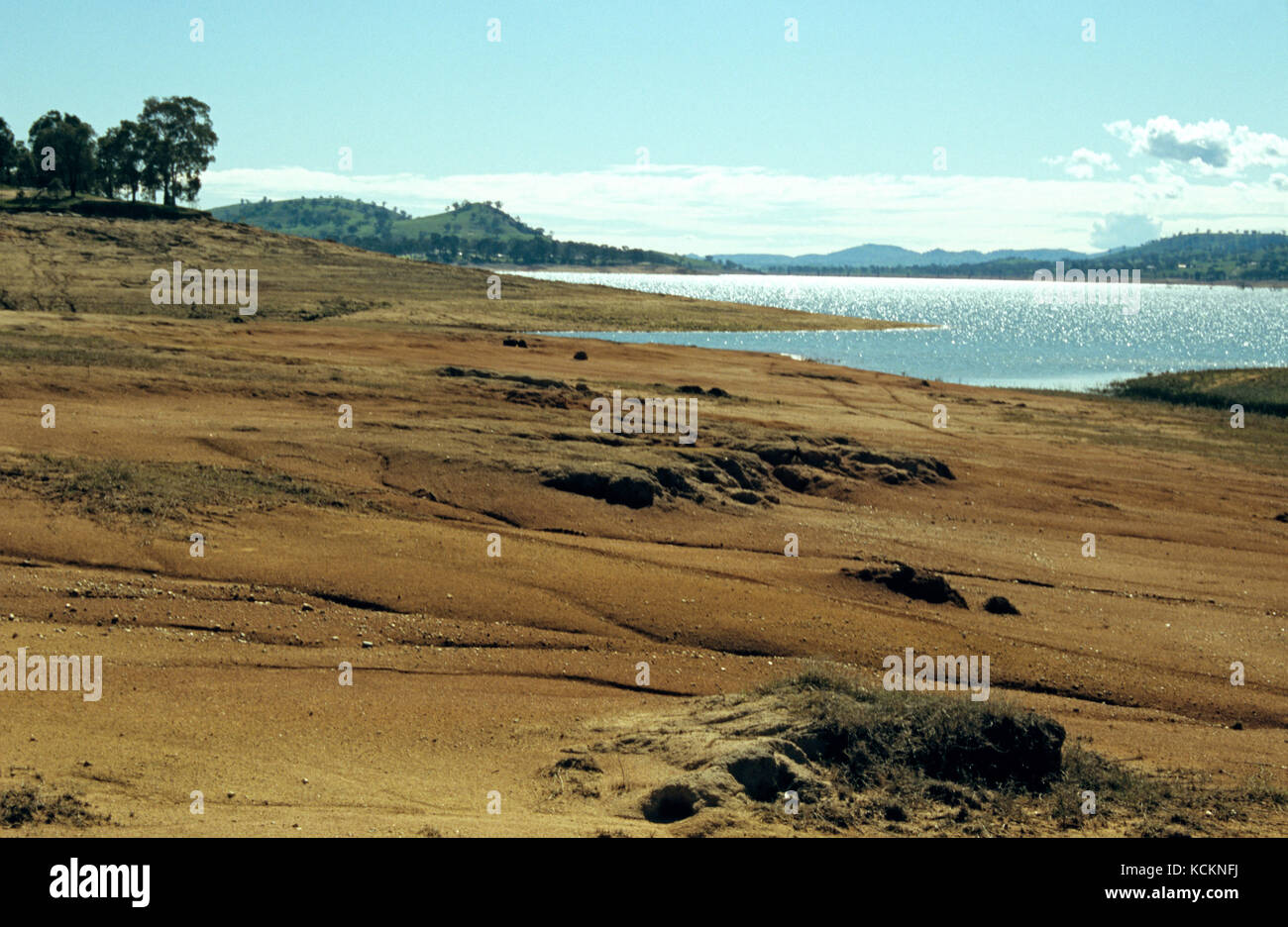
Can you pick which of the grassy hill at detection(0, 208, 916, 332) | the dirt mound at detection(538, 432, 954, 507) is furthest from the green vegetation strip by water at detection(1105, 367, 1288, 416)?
the grassy hill at detection(0, 208, 916, 332)

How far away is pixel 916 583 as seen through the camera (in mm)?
20406

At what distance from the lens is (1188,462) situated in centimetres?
4056

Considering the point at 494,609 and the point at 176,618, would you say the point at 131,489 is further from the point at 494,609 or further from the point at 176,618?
the point at 494,609

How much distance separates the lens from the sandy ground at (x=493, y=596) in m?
12.1

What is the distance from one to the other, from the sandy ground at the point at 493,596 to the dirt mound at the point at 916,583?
0.99 ft

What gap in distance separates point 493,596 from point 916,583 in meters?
7.90

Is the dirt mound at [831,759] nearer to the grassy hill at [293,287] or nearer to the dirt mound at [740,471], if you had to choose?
the dirt mound at [740,471]

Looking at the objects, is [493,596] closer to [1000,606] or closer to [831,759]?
[831,759]

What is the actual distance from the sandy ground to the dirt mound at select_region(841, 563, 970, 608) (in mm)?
303

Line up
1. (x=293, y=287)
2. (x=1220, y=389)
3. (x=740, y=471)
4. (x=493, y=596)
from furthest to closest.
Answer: (x=293, y=287) → (x=1220, y=389) → (x=740, y=471) → (x=493, y=596)

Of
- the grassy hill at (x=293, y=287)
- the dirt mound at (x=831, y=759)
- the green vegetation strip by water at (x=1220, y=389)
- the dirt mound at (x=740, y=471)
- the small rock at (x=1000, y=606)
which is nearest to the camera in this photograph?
the dirt mound at (x=831, y=759)

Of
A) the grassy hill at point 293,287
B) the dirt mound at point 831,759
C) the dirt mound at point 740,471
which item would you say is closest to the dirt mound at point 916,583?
the dirt mound at point 740,471

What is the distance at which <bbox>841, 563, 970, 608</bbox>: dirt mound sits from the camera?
20281mm

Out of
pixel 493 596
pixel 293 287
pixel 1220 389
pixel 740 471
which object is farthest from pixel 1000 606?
pixel 293 287
